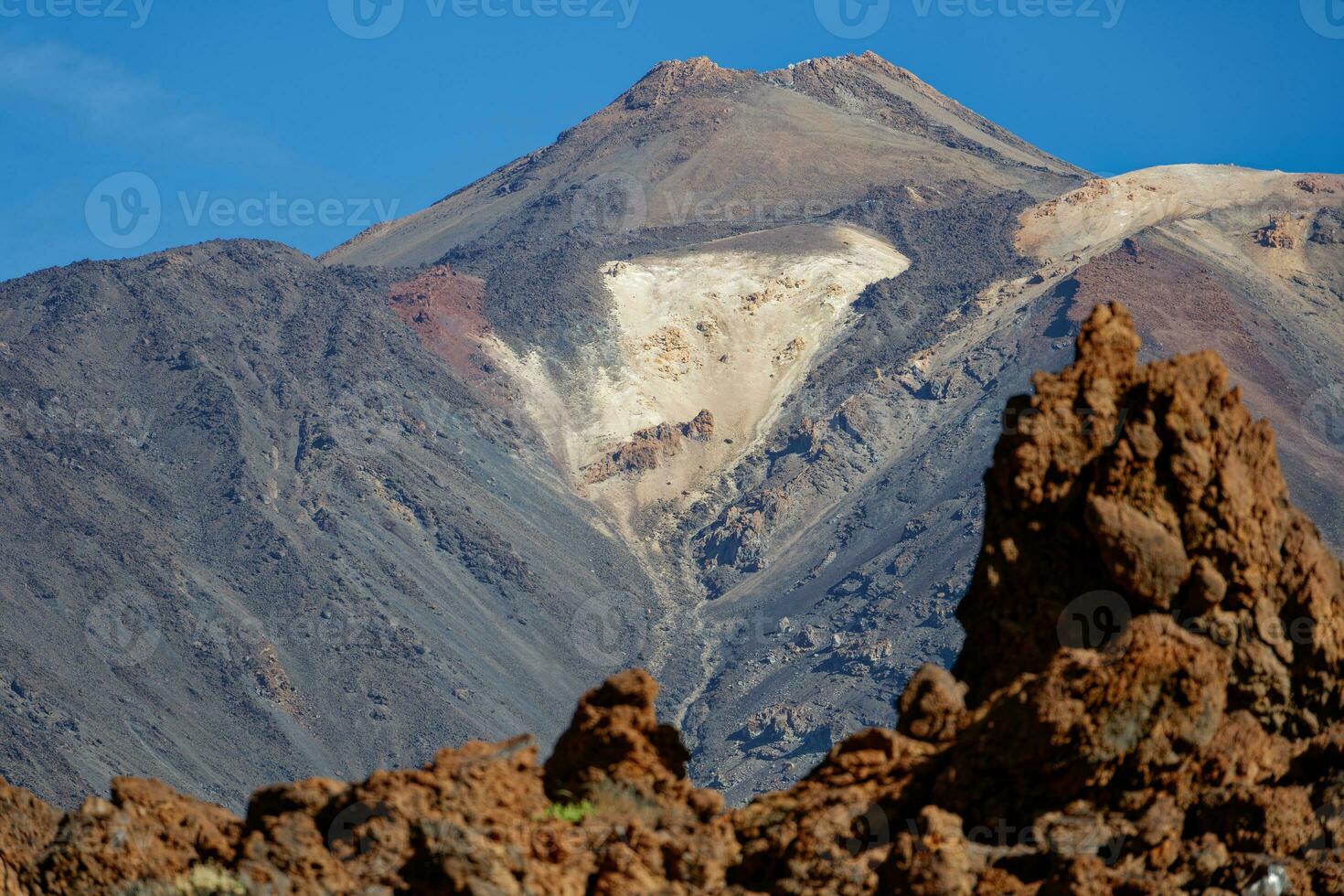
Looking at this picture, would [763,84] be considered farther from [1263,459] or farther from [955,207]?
[1263,459]

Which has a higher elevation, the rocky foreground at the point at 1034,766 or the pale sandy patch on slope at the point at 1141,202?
the pale sandy patch on slope at the point at 1141,202

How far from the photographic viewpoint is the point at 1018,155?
186500 mm

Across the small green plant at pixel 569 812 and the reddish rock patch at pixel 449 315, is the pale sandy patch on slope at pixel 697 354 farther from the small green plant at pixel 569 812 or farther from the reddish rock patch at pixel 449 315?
the small green plant at pixel 569 812

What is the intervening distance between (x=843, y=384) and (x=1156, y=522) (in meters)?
112

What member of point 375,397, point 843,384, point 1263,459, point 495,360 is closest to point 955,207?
point 843,384
